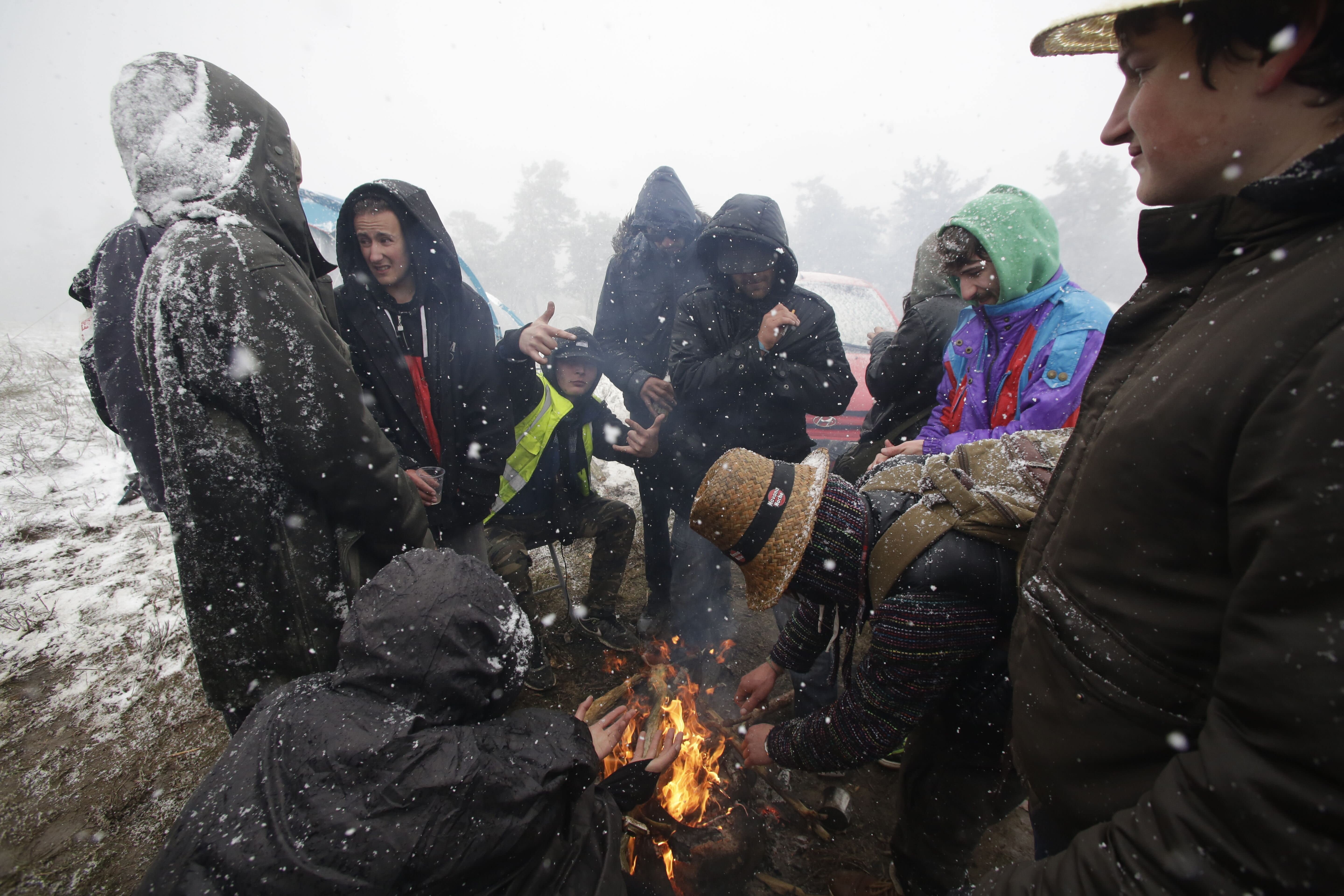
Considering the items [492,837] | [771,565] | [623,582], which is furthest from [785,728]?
[623,582]

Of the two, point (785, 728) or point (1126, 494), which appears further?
point (785, 728)

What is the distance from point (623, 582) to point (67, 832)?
335 cm

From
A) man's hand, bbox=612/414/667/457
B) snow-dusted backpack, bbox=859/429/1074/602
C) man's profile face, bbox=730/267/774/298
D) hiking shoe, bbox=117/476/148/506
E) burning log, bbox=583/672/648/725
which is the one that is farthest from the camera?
hiking shoe, bbox=117/476/148/506

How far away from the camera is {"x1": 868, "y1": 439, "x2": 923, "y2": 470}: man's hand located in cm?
276

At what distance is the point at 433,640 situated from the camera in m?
1.47

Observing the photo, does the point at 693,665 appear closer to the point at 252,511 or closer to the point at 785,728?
the point at 785,728

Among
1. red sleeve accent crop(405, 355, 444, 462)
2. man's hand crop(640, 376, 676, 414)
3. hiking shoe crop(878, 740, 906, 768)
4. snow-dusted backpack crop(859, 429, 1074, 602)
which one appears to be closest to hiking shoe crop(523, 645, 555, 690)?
red sleeve accent crop(405, 355, 444, 462)

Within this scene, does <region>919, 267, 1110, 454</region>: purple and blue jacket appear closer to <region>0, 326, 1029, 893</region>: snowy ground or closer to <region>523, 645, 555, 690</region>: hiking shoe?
<region>0, 326, 1029, 893</region>: snowy ground

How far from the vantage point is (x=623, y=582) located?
4555 millimetres

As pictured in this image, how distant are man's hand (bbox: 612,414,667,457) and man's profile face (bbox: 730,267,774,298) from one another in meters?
1.06

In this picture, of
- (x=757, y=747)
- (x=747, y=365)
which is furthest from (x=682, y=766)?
(x=747, y=365)

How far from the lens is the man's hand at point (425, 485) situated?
8.59 feet

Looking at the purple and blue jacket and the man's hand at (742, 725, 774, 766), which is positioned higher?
the purple and blue jacket

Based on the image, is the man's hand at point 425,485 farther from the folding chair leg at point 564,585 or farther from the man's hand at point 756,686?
the man's hand at point 756,686
